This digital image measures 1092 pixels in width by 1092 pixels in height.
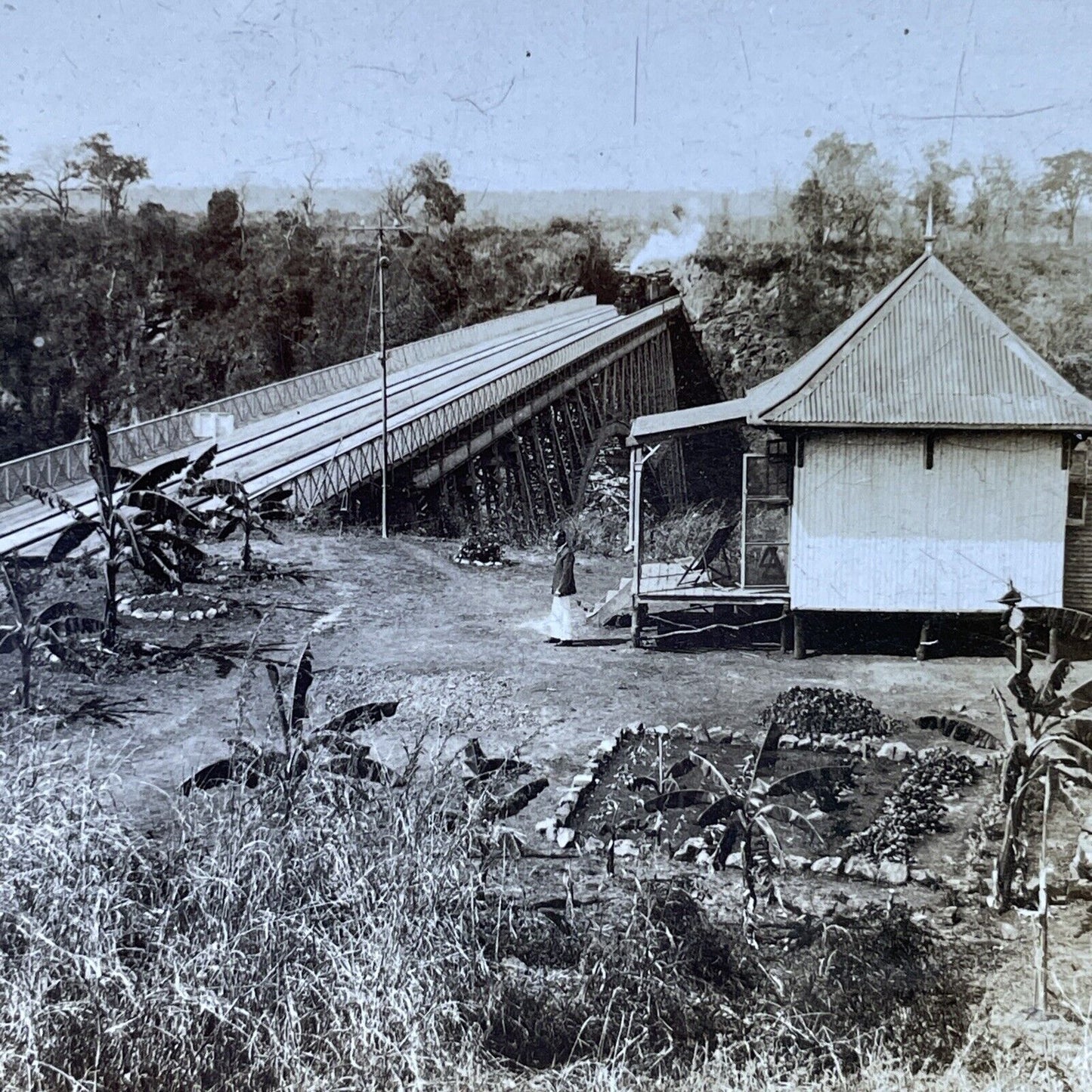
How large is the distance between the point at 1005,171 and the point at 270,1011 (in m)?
6.24

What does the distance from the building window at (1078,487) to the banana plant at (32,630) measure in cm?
623

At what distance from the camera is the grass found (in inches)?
182

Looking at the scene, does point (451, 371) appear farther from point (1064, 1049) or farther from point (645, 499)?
point (1064, 1049)

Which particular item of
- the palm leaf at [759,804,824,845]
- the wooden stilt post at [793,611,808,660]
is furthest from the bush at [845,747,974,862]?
the wooden stilt post at [793,611,808,660]

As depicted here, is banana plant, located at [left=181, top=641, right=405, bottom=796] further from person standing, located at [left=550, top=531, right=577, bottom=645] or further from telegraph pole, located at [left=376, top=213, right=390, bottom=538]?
telegraph pole, located at [left=376, top=213, right=390, bottom=538]

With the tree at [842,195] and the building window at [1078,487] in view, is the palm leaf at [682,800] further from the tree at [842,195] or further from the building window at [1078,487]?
the tree at [842,195]

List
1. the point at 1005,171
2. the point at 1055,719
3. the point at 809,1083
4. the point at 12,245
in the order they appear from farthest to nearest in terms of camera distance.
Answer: the point at 12,245
the point at 1005,171
the point at 1055,719
the point at 809,1083

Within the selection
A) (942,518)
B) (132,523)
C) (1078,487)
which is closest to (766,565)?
(942,518)

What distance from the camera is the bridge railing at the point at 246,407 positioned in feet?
27.2

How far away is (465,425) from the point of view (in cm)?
787

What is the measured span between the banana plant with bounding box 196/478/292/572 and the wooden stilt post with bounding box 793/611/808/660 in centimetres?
362

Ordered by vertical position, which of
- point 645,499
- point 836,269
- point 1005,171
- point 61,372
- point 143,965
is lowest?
point 143,965

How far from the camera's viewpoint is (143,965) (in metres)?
A: 4.89

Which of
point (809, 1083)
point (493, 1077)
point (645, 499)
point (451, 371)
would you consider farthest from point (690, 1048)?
point (451, 371)
